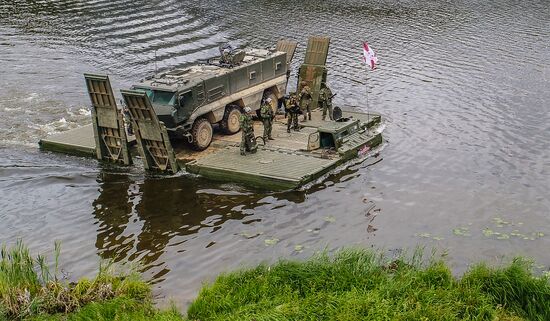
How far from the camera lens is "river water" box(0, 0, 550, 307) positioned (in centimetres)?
1611

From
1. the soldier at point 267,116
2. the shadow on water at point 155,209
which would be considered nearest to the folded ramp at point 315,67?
the soldier at point 267,116

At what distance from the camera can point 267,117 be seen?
21.4 meters

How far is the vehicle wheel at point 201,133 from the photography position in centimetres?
2080

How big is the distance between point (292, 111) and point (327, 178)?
3.53m

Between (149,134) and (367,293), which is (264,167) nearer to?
(149,134)

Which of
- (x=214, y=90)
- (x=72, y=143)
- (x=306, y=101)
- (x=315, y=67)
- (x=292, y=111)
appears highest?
(x=214, y=90)

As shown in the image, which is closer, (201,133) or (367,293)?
(367,293)

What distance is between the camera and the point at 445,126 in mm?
Answer: 24812

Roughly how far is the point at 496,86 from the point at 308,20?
16235mm

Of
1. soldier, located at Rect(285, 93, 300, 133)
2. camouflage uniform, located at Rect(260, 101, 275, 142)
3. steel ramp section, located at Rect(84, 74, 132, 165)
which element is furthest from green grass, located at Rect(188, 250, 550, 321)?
soldier, located at Rect(285, 93, 300, 133)

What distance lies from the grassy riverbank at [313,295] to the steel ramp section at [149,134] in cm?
655

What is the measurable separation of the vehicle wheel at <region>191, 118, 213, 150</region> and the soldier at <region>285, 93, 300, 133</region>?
2.80m

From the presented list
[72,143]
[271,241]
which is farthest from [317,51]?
[271,241]

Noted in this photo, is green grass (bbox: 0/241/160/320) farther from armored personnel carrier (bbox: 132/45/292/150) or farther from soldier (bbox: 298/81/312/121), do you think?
soldier (bbox: 298/81/312/121)
